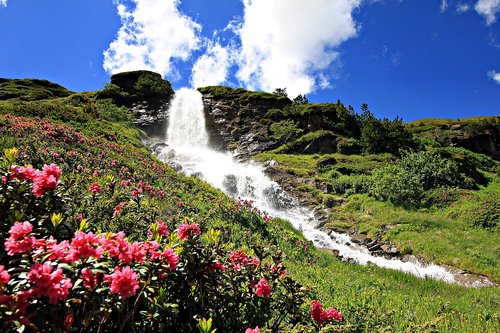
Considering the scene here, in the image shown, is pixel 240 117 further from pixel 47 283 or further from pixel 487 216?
pixel 47 283

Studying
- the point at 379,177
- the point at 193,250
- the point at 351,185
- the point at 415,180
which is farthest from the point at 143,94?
the point at 193,250

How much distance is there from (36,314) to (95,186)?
343 centimetres

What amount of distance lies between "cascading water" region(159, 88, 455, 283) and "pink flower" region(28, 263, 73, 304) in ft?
39.4

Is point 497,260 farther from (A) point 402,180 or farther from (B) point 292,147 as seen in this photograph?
(B) point 292,147

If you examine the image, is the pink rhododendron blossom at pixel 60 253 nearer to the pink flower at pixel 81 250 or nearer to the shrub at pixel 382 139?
the pink flower at pixel 81 250

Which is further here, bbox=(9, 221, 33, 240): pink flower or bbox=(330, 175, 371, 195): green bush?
bbox=(330, 175, 371, 195): green bush

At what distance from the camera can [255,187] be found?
29094 mm

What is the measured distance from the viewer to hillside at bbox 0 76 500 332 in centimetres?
221

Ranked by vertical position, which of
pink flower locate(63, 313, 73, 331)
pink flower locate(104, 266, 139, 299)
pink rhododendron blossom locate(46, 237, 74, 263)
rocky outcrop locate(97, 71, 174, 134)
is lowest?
pink flower locate(63, 313, 73, 331)

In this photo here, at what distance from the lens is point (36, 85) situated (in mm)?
79875

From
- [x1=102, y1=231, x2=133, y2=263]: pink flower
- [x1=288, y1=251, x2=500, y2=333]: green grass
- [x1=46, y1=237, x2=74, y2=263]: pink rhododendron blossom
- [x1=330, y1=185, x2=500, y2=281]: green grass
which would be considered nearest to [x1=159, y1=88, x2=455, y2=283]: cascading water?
[x1=330, y1=185, x2=500, y2=281]: green grass

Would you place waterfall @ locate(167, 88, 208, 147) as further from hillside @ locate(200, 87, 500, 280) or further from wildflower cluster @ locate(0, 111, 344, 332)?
wildflower cluster @ locate(0, 111, 344, 332)

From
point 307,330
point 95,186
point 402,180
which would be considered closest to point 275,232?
point 95,186

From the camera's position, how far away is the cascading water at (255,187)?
49.7 ft
